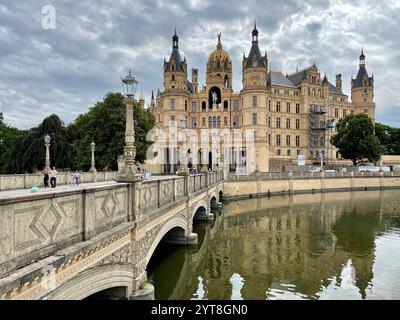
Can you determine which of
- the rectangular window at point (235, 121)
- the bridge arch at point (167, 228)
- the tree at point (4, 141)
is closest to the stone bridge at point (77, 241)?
the bridge arch at point (167, 228)

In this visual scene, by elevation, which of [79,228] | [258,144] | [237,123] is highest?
[237,123]

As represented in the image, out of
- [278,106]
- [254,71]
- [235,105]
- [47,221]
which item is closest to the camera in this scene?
[47,221]

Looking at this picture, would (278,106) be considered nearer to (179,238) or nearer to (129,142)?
(179,238)

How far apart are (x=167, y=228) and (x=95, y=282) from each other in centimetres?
650

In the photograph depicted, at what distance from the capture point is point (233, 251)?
60.0 ft

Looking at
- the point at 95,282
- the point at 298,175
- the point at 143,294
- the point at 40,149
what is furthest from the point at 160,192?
the point at 298,175

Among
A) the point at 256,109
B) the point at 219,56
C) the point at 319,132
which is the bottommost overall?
the point at 319,132

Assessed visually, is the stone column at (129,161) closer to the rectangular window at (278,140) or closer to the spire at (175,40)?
the rectangular window at (278,140)

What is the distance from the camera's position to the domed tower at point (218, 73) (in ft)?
243

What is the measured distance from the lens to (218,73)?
76.7m

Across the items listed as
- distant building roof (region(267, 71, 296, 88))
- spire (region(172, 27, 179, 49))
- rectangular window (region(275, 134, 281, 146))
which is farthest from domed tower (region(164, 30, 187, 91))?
rectangular window (region(275, 134, 281, 146))
